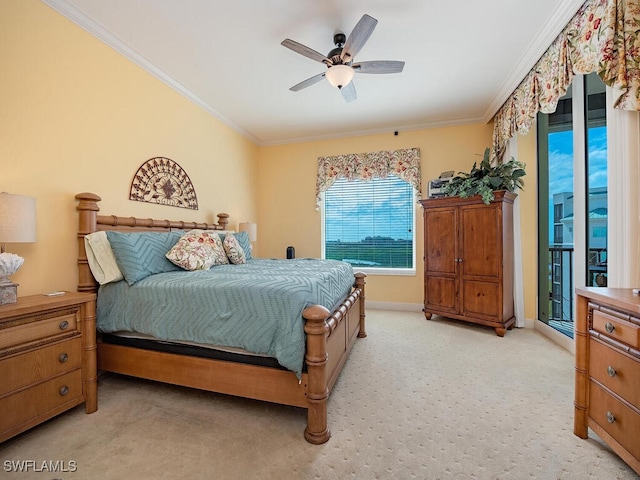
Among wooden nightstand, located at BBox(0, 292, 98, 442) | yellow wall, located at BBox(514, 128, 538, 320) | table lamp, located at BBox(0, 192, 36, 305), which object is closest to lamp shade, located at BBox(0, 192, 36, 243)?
table lamp, located at BBox(0, 192, 36, 305)

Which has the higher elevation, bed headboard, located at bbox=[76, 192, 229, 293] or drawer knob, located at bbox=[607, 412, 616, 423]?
bed headboard, located at bbox=[76, 192, 229, 293]

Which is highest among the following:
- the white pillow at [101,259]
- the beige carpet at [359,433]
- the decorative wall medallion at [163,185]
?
the decorative wall medallion at [163,185]

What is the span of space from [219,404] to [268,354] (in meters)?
0.63

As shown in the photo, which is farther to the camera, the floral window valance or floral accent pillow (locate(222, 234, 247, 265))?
the floral window valance

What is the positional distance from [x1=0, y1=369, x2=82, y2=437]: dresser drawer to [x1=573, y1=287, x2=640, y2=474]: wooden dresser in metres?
2.85

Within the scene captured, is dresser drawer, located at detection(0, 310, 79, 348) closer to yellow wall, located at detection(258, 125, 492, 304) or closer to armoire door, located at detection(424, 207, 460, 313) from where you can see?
yellow wall, located at detection(258, 125, 492, 304)

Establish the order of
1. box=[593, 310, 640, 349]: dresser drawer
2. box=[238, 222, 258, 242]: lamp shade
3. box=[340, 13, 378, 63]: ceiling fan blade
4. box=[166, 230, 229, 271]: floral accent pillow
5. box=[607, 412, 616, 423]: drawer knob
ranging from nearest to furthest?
1. box=[593, 310, 640, 349]: dresser drawer
2. box=[607, 412, 616, 423]: drawer knob
3. box=[340, 13, 378, 63]: ceiling fan blade
4. box=[166, 230, 229, 271]: floral accent pillow
5. box=[238, 222, 258, 242]: lamp shade

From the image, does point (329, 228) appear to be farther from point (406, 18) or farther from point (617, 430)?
point (617, 430)

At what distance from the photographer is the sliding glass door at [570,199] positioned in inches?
95.4

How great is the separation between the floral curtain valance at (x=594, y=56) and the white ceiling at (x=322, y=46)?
0.14 meters

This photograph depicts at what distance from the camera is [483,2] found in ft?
6.61

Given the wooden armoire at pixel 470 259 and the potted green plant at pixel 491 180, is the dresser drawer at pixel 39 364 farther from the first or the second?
the potted green plant at pixel 491 180

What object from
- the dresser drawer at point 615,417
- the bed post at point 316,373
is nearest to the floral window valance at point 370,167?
the dresser drawer at point 615,417

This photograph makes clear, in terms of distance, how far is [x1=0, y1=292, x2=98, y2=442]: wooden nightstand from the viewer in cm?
141
